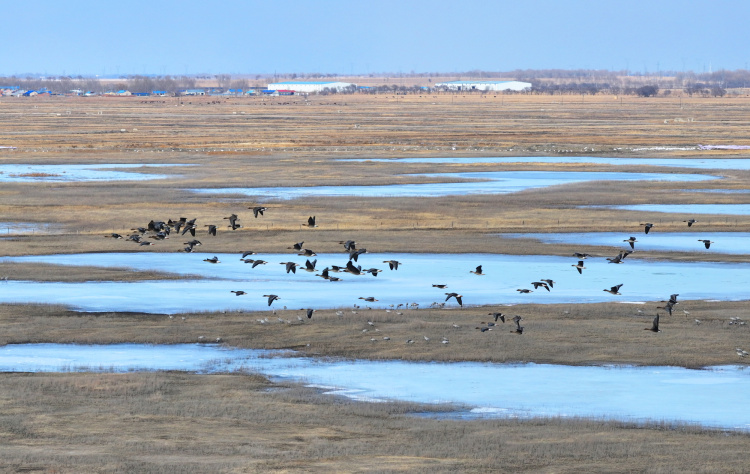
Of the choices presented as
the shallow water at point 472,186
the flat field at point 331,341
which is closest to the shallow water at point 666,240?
the flat field at point 331,341

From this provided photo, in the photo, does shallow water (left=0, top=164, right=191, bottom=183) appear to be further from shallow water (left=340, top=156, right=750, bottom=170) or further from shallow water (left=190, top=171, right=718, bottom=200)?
shallow water (left=340, top=156, right=750, bottom=170)

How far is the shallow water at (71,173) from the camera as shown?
5594cm

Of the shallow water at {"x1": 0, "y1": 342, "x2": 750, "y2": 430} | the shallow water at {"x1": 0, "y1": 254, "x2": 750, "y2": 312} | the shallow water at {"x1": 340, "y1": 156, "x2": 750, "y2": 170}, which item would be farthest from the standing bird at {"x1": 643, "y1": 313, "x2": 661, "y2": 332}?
the shallow water at {"x1": 340, "y1": 156, "x2": 750, "y2": 170}

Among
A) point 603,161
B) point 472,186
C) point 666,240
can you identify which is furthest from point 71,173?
point 666,240

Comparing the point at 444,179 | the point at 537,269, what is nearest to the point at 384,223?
the point at 537,269

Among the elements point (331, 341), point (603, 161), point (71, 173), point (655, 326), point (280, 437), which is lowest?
point (280, 437)

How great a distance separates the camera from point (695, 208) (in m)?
46.1

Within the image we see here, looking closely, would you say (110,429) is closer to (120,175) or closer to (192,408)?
(192,408)

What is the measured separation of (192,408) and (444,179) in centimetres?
3874

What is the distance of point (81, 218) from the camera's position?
1688 inches

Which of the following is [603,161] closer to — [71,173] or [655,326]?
[71,173]

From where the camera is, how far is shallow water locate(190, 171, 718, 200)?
50.6 metres

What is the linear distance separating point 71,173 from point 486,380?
138ft

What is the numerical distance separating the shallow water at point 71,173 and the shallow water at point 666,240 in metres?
24.5
